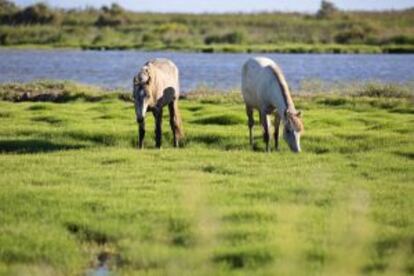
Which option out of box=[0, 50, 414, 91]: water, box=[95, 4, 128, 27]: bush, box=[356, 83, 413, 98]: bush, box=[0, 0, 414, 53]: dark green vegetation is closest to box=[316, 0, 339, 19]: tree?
box=[0, 0, 414, 53]: dark green vegetation

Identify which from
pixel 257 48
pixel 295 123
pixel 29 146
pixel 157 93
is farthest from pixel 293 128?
pixel 257 48

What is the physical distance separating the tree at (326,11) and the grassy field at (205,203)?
259ft

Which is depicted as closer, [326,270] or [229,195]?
[326,270]

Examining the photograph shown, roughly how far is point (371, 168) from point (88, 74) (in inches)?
1160

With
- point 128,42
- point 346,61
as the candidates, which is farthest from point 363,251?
point 128,42

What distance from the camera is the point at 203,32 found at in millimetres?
78875

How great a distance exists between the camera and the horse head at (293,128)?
15008 mm

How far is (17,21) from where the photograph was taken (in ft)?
283

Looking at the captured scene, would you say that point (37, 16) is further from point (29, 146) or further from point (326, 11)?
point (29, 146)

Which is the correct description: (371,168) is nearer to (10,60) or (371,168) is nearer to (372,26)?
(10,60)

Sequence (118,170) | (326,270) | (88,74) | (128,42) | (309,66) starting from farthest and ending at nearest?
(128,42), (309,66), (88,74), (118,170), (326,270)

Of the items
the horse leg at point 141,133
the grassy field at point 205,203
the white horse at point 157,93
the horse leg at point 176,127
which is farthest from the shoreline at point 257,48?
the horse leg at point 141,133

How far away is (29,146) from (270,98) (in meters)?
5.05

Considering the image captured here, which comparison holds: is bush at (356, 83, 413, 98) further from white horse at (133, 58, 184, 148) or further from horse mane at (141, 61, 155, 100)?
horse mane at (141, 61, 155, 100)
